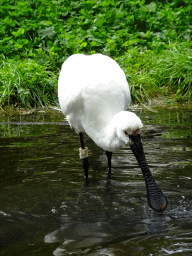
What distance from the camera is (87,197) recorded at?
→ 15.3 feet

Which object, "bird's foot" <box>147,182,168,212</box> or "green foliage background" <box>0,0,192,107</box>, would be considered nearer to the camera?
"bird's foot" <box>147,182,168,212</box>

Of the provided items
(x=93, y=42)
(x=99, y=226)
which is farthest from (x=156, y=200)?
(x=93, y=42)

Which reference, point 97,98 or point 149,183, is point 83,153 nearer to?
point 97,98

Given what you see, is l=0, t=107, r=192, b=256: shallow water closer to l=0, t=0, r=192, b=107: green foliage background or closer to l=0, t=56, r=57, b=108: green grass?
l=0, t=56, r=57, b=108: green grass

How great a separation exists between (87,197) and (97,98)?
1.02 meters

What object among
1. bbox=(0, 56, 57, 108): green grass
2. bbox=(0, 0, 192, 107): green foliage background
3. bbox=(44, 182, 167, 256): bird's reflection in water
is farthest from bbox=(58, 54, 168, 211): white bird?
bbox=(0, 0, 192, 107): green foliage background

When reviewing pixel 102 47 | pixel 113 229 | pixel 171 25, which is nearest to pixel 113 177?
pixel 113 229

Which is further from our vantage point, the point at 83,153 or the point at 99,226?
A: the point at 83,153

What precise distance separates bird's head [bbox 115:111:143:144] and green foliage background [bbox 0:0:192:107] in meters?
5.49

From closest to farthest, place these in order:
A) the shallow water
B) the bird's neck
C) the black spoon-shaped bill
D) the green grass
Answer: the shallow water, the black spoon-shaped bill, the bird's neck, the green grass

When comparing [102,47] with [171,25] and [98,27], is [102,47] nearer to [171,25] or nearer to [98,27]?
[98,27]

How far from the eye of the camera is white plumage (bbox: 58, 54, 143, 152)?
4.42 meters

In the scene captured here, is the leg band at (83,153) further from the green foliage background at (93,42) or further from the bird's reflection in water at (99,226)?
the green foliage background at (93,42)

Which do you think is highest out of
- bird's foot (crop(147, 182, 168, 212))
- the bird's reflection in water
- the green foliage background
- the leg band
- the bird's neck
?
the green foliage background
